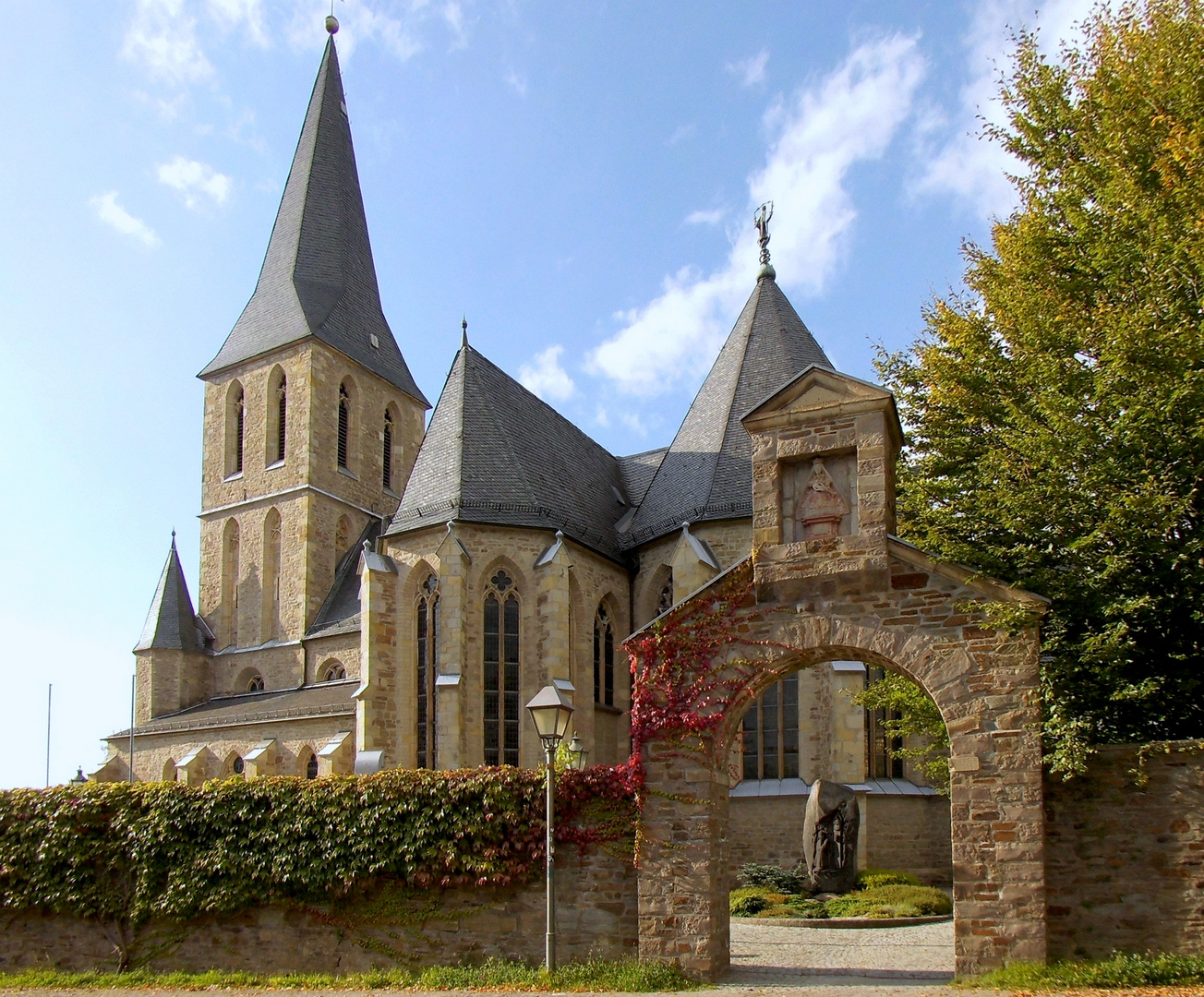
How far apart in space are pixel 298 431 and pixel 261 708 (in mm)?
9811

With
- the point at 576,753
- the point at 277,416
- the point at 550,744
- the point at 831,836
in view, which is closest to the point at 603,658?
the point at 831,836

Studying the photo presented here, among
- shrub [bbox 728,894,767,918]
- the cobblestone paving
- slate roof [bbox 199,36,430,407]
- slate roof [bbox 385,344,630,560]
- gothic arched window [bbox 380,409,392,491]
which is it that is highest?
slate roof [bbox 199,36,430,407]

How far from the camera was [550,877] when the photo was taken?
11.7 meters

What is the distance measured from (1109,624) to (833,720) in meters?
11.8

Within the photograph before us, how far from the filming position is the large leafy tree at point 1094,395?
11969 mm

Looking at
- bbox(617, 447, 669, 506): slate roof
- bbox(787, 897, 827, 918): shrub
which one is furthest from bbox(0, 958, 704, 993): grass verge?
bbox(617, 447, 669, 506): slate roof

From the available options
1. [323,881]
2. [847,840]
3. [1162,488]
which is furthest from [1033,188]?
[323,881]

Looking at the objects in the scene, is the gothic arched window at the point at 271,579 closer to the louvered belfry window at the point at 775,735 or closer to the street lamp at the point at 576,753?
the street lamp at the point at 576,753

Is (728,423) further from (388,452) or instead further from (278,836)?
(388,452)

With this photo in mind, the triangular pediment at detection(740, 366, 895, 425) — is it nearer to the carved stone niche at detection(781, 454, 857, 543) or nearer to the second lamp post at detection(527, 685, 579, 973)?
the carved stone niche at detection(781, 454, 857, 543)

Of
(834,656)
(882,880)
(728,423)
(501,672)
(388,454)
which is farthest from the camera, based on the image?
(388,454)

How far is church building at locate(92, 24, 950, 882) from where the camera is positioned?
22906 mm

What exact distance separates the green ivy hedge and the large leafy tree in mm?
5198

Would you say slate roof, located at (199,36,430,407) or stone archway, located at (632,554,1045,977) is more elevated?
slate roof, located at (199,36,430,407)
